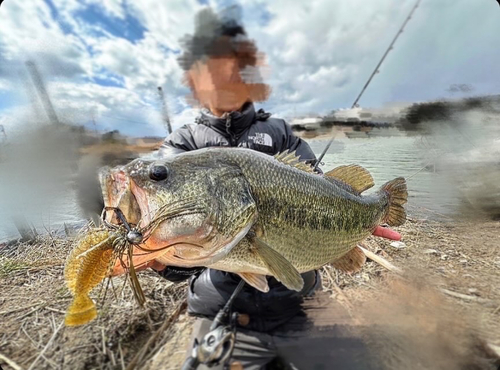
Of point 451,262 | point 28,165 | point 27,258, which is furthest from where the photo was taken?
point 28,165

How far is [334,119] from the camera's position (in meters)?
2.14

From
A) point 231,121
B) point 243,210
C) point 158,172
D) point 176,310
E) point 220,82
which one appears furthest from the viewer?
point 231,121

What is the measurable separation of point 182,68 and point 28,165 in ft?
15.4

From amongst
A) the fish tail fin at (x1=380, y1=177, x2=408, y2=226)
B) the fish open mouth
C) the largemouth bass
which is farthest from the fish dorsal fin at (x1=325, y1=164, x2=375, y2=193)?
the fish open mouth

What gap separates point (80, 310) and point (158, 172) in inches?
19.9

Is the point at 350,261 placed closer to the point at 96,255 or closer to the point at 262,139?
the point at 262,139

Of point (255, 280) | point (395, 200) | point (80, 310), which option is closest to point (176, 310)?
point (255, 280)

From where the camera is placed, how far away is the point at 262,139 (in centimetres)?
195

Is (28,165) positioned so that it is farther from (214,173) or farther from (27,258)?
(214,173)

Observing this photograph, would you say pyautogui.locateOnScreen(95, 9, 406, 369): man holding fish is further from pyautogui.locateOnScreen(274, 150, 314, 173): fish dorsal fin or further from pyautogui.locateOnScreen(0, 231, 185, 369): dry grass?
Answer: pyautogui.locateOnScreen(0, 231, 185, 369): dry grass

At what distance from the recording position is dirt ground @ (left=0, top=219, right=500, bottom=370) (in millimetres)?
1449

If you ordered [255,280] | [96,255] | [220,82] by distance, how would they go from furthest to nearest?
[220,82] < [255,280] < [96,255]

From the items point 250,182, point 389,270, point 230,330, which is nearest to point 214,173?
point 250,182

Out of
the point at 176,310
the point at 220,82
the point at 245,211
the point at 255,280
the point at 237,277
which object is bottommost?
the point at 176,310
